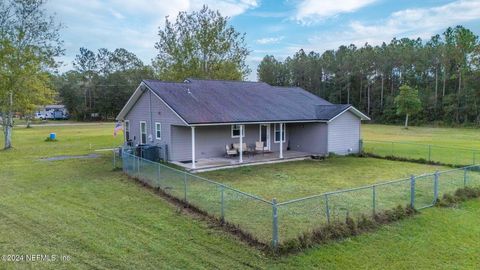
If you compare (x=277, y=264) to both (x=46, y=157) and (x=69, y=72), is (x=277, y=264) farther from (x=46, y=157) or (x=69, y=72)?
(x=69, y=72)

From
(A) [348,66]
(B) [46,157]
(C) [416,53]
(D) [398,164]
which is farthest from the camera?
(A) [348,66]

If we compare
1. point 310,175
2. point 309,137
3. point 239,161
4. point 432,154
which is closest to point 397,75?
point 432,154

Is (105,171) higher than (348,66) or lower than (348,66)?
lower

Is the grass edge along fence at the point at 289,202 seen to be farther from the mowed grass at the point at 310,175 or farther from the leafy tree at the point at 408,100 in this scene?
the leafy tree at the point at 408,100

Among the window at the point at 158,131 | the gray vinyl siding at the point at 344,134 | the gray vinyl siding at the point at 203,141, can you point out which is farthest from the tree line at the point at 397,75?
the window at the point at 158,131

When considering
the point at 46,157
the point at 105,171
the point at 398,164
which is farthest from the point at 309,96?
the point at 46,157

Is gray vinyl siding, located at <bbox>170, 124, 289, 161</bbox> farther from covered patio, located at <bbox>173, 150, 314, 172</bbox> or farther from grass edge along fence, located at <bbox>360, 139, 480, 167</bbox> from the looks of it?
grass edge along fence, located at <bbox>360, 139, 480, 167</bbox>
